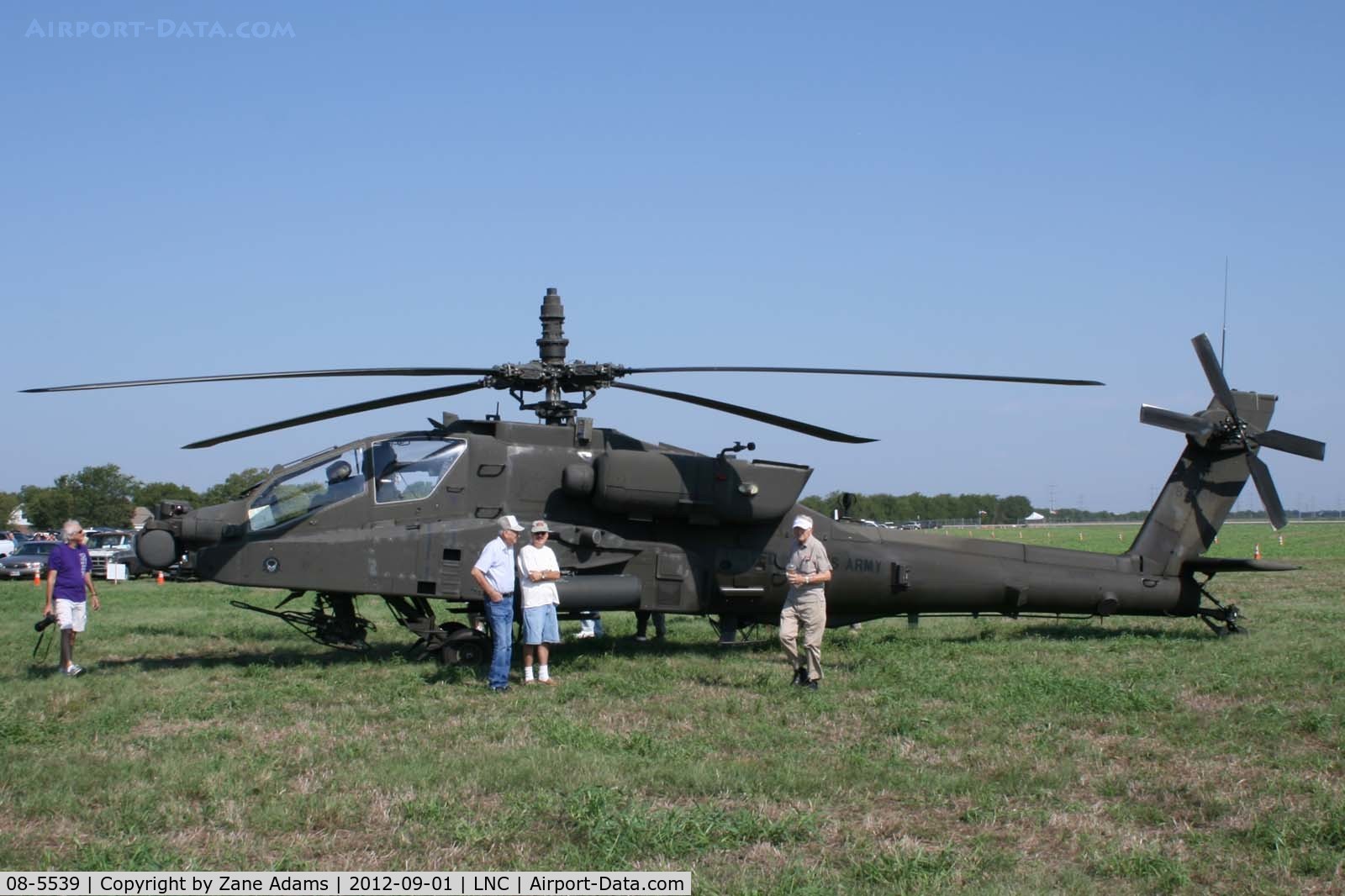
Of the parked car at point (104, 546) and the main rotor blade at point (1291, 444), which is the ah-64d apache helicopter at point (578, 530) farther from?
the parked car at point (104, 546)

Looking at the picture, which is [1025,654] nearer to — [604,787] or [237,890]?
[604,787]

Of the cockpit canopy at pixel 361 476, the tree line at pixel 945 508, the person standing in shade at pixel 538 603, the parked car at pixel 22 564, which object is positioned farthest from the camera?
the tree line at pixel 945 508

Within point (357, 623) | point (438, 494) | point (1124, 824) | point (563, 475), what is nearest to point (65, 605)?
point (357, 623)

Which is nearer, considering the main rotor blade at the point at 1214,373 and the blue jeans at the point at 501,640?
the blue jeans at the point at 501,640

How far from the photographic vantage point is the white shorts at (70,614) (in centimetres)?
1117

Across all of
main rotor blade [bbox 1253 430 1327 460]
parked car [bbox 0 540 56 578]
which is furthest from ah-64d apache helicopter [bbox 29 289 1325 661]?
parked car [bbox 0 540 56 578]

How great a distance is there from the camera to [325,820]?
6191 mm

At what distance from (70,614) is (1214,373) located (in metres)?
13.3

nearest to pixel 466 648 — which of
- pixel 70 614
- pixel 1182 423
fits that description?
pixel 70 614

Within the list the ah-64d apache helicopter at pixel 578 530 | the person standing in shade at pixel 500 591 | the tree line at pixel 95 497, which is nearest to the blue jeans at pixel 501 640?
the person standing in shade at pixel 500 591

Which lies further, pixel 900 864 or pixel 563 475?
pixel 563 475

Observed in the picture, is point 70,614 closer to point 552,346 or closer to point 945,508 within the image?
point 552,346

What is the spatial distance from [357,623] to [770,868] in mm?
7972

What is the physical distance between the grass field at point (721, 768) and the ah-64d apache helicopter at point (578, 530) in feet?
2.68
